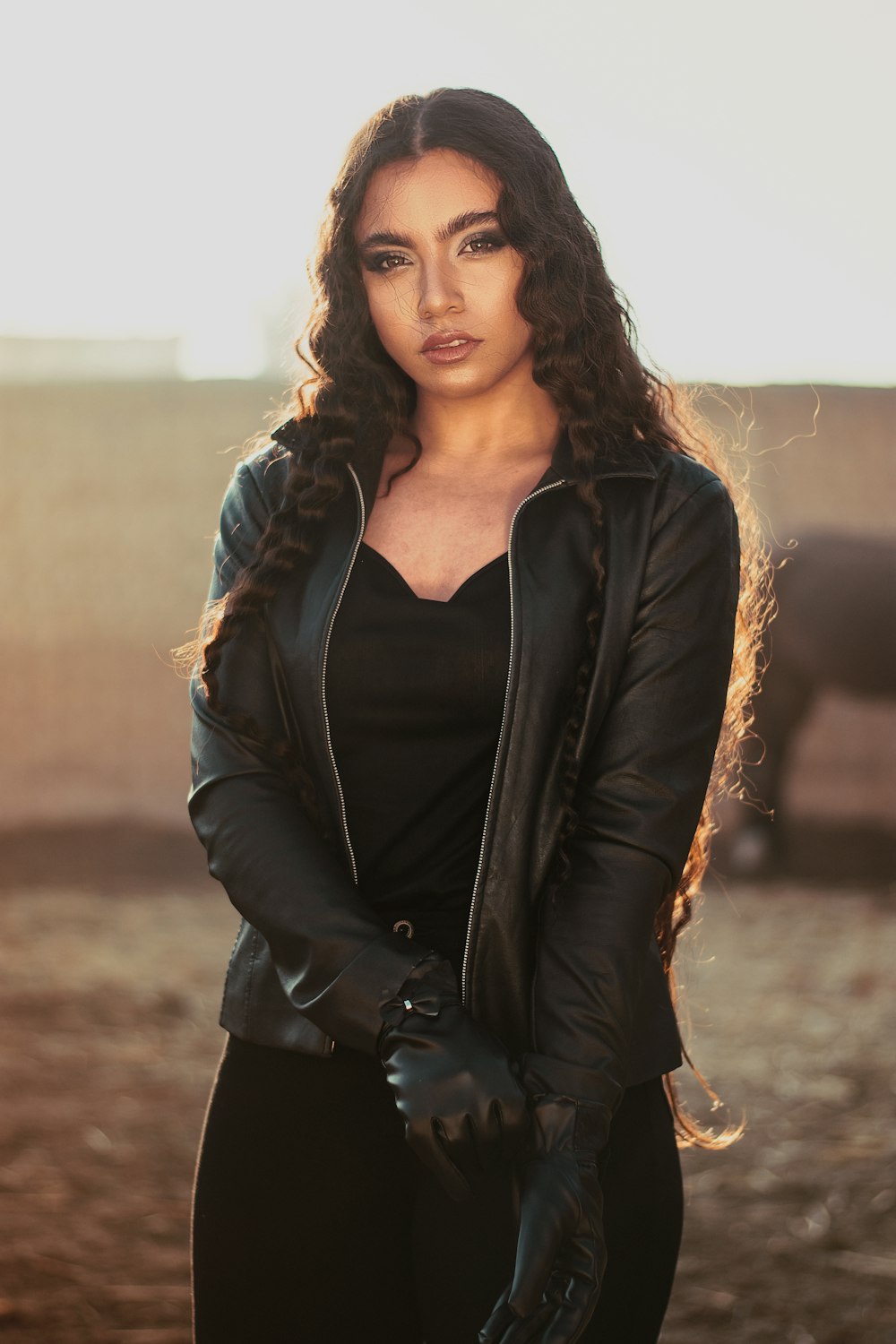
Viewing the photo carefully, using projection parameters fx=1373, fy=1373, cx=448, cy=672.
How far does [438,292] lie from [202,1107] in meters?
2.47

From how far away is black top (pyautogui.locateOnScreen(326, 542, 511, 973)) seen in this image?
53.2 inches

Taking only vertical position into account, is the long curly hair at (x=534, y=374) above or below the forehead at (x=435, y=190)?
below

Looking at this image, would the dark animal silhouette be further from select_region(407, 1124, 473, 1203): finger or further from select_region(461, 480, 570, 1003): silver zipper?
select_region(407, 1124, 473, 1203): finger

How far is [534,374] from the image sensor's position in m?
1.49

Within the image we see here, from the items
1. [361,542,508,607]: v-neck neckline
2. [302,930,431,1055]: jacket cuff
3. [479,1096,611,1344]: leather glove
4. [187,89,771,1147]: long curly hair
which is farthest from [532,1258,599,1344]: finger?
[361,542,508,607]: v-neck neckline

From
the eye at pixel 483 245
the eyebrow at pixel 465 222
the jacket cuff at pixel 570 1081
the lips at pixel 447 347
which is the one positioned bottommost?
the jacket cuff at pixel 570 1081

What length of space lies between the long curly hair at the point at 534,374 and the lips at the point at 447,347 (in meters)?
0.07

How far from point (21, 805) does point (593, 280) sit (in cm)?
469

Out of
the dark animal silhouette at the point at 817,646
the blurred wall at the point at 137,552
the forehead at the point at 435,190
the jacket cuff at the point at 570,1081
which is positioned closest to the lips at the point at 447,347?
the forehead at the point at 435,190

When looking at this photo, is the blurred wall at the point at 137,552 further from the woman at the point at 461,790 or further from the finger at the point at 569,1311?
the finger at the point at 569,1311

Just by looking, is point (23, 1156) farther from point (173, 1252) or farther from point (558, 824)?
point (558, 824)

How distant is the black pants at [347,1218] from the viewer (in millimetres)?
1279

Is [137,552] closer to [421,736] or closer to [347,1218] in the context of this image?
[421,736]

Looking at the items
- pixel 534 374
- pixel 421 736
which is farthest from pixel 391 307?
pixel 421 736
